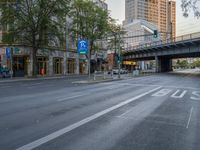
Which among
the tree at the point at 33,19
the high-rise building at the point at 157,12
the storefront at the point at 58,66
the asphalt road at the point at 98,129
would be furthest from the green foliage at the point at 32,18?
the high-rise building at the point at 157,12

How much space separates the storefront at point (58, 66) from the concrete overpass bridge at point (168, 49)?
23.7m

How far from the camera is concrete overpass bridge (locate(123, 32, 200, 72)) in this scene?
4783 cm

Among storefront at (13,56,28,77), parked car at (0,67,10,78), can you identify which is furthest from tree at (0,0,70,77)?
storefront at (13,56,28,77)

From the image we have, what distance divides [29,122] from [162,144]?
4016 mm

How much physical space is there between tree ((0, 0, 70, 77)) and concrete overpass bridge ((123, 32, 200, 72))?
24376 millimetres

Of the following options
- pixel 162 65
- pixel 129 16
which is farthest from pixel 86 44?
pixel 129 16

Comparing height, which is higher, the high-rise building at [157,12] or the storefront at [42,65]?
the high-rise building at [157,12]

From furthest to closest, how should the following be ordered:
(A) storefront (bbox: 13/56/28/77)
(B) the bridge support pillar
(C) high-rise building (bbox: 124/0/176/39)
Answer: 1. (C) high-rise building (bbox: 124/0/176/39)
2. (B) the bridge support pillar
3. (A) storefront (bbox: 13/56/28/77)

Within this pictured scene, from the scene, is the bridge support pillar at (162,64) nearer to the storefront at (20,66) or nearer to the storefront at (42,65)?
the storefront at (42,65)

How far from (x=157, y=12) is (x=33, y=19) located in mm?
59234

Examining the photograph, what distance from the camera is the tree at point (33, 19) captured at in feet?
119

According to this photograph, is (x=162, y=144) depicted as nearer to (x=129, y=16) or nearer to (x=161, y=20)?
(x=161, y=20)

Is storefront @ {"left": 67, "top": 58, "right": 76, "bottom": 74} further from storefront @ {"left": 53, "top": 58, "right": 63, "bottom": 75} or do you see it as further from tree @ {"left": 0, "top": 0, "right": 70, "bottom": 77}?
tree @ {"left": 0, "top": 0, "right": 70, "bottom": 77}

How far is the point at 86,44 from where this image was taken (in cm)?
3297
